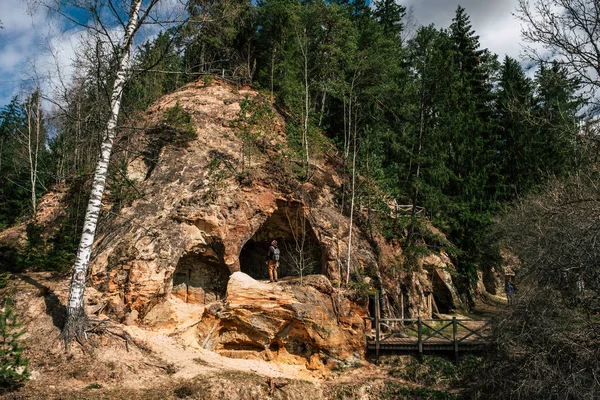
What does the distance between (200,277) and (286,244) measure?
4.47 m

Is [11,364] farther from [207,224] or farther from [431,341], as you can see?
[431,341]

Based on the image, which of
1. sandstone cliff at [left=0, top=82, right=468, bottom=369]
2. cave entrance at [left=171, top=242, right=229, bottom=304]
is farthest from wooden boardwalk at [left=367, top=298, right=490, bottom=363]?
cave entrance at [left=171, top=242, right=229, bottom=304]

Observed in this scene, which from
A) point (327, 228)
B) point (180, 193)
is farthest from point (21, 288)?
point (327, 228)

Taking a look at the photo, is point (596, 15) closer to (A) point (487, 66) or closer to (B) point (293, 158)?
(B) point (293, 158)

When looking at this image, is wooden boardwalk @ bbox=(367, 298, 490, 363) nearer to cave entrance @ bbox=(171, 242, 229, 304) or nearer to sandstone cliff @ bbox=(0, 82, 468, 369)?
sandstone cliff @ bbox=(0, 82, 468, 369)

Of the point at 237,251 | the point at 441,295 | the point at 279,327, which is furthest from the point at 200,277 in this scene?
the point at 441,295

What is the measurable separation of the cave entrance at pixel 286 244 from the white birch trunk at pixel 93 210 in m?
8.52

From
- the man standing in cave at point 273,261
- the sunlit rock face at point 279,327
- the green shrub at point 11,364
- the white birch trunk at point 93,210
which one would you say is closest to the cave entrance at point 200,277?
the man standing in cave at point 273,261

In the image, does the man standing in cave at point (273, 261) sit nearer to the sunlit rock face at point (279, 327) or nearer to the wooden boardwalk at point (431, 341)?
the sunlit rock face at point (279, 327)

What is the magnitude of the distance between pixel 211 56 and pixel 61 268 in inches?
765

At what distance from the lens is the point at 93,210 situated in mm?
9164

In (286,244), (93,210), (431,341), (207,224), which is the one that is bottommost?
(431,341)

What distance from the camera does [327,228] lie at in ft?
54.7

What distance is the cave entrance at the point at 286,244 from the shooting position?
17.0m
